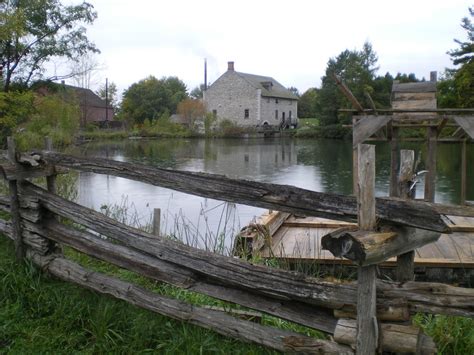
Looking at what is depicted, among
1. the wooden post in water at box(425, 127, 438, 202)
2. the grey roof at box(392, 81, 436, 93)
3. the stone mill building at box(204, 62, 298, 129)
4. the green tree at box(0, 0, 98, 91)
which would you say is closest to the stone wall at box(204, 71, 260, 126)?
the stone mill building at box(204, 62, 298, 129)

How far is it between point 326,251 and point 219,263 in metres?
3.54

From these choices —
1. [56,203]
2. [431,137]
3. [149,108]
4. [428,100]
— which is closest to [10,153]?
[56,203]

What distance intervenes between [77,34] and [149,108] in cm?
4744

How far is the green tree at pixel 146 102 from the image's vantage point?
212ft

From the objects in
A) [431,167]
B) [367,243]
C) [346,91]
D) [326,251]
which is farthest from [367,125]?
[367,243]

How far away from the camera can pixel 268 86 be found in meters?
64.4

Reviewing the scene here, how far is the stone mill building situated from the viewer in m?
61.5

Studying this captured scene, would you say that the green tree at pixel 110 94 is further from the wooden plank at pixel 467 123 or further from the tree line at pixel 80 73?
the wooden plank at pixel 467 123

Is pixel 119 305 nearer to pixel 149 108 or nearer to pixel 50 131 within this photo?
pixel 50 131

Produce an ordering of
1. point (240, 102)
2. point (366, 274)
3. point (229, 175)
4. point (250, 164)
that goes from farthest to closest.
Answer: point (240, 102) → point (250, 164) → point (229, 175) → point (366, 274)

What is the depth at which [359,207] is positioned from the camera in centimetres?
273

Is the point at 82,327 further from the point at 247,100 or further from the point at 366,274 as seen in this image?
the point at 247,100

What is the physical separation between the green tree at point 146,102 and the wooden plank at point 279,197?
59246 millimetres

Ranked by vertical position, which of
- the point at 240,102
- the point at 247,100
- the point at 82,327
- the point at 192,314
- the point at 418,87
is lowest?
the point at 82,327
